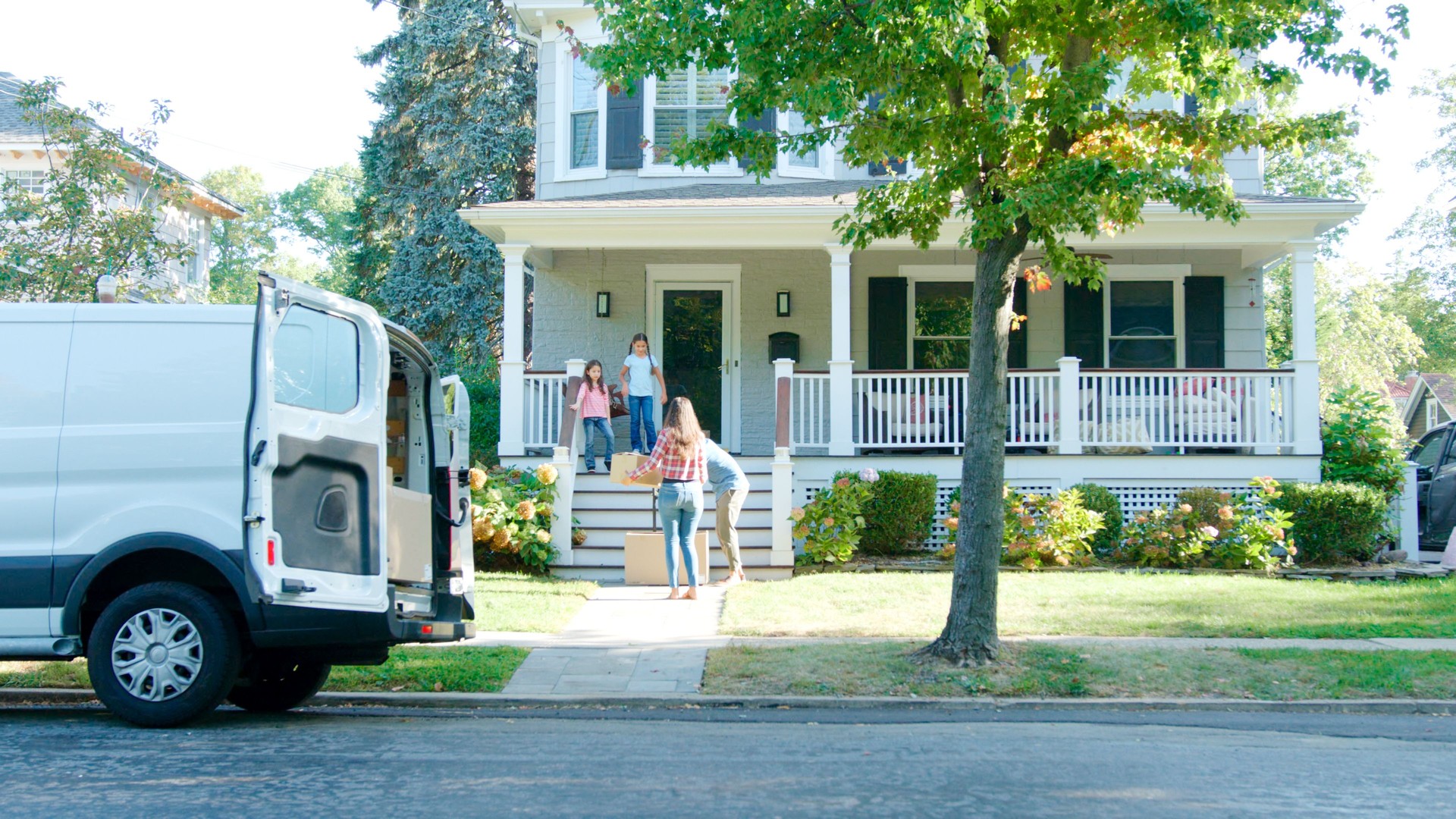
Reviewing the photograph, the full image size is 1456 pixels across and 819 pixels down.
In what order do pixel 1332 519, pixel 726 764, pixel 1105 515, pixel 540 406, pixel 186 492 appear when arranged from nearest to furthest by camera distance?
pixel 726 764
pixel 186 492
pixel 1332 519
pixel 1105 515
pixel 540 406

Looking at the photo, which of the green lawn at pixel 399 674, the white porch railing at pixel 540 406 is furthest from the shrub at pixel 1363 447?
the green lawn at pixel 399 674

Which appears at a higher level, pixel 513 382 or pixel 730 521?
pixel 513 382

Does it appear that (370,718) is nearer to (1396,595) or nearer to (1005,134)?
(1005,134)

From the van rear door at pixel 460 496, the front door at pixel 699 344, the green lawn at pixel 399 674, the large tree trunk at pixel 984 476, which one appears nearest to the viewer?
the van rear door at pixel 460 496

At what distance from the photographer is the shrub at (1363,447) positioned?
1330 centimetres

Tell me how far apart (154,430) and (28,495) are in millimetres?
732

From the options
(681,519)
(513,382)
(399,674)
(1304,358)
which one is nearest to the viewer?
(399,674)

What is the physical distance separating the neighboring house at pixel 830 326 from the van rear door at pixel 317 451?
6.41 meters

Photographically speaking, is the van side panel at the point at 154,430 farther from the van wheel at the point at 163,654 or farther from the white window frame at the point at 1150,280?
the white window frame at the point at 1150,280

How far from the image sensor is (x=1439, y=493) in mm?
14242

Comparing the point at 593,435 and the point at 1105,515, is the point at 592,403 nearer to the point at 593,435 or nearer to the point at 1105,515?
the point at 593,435

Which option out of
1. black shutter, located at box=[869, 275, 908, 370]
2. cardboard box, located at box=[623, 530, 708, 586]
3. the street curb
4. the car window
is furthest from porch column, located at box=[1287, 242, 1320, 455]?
cardboard box, located at box=[623, 530, 708, 586]

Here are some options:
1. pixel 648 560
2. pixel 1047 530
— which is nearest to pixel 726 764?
pixel 648 560

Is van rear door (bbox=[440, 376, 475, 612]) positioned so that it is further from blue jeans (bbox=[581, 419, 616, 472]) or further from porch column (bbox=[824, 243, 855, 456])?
porch column (bbox=[824, 243, 855, 456])
